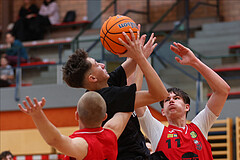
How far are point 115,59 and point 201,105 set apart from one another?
1776 mm

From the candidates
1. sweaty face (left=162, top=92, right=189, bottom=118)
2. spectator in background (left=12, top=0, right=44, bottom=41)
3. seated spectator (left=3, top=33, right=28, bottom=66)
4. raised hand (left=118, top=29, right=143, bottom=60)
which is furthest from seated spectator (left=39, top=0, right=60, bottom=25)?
raised hand (left=118, top=29, right=143, bottom=60)

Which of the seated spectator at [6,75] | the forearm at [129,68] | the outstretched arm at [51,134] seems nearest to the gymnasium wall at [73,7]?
the seated spectator at [6,75]

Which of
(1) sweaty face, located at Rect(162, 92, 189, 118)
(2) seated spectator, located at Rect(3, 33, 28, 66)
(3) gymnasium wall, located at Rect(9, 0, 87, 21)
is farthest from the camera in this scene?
(3) gymnasium wall, located at Rect(9, 0, 87, 21)

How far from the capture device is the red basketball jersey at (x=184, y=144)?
3689 mm

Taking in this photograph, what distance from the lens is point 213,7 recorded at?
1130 centimetres

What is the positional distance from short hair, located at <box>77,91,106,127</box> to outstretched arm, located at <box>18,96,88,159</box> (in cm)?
16

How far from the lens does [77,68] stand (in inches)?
129

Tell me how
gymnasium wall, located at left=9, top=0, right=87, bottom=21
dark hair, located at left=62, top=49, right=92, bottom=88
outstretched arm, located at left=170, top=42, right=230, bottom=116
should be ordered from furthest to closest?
gymnasium wall, located at left=9, top=0, right=87, bottom=21 < outstretched arm, located at left=170, top=42, right=230, bottom=116 < dark hair, located at left=62, top=49, right=92, bottom=88

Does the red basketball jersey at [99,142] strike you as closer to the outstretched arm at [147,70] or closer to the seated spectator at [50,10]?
the outstretched arm at [147,70]

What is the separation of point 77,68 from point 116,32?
0.40 metres

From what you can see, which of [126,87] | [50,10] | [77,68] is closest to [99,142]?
[126,87]

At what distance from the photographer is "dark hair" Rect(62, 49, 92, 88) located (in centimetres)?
329

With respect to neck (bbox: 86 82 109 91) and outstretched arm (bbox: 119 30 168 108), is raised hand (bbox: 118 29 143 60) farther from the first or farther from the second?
neck (bbox: 86 82 109 91)

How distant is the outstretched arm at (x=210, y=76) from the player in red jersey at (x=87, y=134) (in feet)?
2.99
